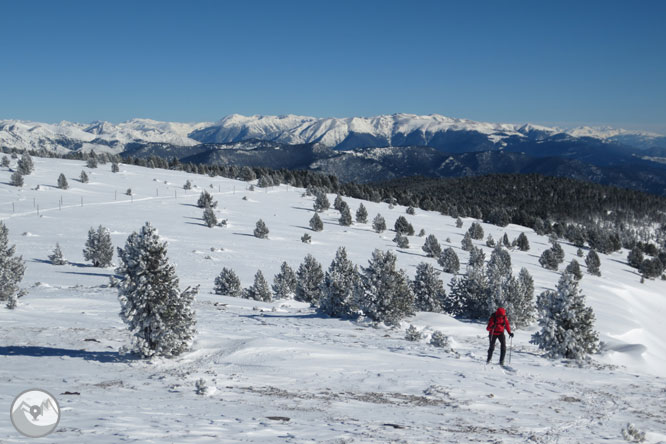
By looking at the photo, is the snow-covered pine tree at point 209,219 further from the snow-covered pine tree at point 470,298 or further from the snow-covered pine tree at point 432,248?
the snow-covered pine tree at point 470,298

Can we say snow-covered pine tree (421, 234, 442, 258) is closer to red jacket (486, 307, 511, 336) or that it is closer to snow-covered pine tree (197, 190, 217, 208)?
snow-covered pine tree (197, 190, 217, 208)

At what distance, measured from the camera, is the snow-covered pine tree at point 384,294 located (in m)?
22.5

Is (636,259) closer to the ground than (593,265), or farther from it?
farther from it

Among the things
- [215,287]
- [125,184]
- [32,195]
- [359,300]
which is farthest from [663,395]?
[125,184]

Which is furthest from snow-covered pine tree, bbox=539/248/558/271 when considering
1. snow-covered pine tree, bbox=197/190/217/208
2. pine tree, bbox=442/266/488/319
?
snow-covered pine tree, bbox=197/190/217/208

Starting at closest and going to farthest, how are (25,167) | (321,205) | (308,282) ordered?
(308,282)
(25,167)
(321,205)

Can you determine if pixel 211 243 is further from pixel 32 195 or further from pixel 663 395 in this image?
pixel 663 395

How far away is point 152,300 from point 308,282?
25019mm

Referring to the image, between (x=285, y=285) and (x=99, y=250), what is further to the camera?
(x=99, y=250)

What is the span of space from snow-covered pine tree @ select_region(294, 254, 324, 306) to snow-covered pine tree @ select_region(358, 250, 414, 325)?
Result: 1494 cm

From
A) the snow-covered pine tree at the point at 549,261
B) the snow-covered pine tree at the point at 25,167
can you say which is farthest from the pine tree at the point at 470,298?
the snow-covered pine tree at the point at 25,167

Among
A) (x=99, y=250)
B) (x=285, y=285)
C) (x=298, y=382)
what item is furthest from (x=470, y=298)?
(x=99, y=250)

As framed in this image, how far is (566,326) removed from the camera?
19.4 meters

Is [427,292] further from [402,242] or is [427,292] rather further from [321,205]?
[321,205]
